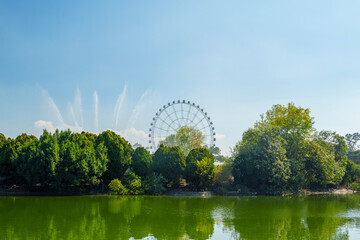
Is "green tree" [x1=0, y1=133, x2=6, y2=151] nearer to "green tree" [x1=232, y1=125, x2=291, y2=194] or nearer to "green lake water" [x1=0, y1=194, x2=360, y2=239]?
"green lake water" [x1=0, y1=194, x2=360, y2=239]

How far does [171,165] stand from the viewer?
33125 millimetres

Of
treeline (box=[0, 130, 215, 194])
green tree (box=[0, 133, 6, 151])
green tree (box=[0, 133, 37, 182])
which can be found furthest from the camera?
green tree (box=[0, 133, 6, 151])

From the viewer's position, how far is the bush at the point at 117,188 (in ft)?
101

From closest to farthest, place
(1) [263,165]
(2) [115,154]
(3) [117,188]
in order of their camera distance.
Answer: (3) [117,188]
(2) [115,154]
(1) [263,165]

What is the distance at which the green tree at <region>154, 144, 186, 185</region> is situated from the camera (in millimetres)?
33125

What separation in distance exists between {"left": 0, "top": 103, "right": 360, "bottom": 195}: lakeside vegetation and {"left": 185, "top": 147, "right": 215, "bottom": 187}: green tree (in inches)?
3.9

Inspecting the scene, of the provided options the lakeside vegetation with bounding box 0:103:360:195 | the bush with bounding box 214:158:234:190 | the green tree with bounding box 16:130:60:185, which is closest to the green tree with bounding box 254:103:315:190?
the lakeside vegetation with bounding box 0:103:360:195

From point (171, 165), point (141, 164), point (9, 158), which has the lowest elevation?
point (171, 165)

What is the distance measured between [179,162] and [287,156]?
13.5m

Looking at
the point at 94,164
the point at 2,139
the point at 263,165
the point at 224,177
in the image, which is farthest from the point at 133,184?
the point at 2,139

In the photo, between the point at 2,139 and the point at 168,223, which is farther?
the point at 2,139

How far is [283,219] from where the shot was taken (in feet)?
58.1

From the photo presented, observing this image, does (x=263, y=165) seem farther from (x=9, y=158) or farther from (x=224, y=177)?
(x=9, y=158)

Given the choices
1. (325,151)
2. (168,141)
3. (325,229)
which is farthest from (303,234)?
(168,141)
